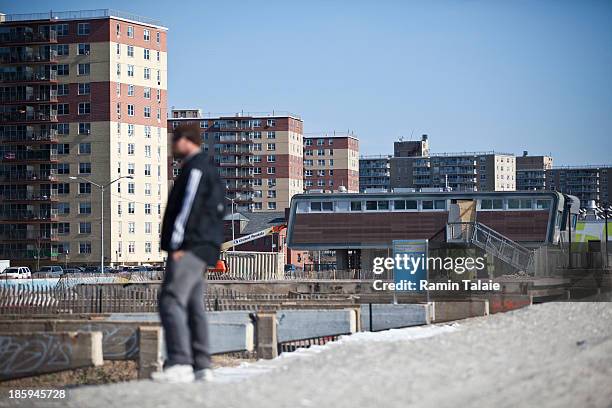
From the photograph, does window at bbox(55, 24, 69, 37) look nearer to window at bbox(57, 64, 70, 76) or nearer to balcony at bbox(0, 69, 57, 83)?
window at bbox(57, 64, 70, 76)

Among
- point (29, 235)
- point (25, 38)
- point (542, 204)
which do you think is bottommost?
point (29, 235)

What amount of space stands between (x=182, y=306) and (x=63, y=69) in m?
99.7

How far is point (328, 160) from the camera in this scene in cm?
19225

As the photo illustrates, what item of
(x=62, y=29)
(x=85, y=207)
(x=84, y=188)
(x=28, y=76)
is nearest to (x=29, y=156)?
(x=84, y=188)

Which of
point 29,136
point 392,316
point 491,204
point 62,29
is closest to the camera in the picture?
point 392,316

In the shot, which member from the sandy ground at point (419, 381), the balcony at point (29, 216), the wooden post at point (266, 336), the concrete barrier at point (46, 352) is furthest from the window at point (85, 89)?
the sandy ground at point (419, 381)

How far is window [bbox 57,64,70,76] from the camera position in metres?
106

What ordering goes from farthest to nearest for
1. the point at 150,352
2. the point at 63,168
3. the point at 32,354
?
the point at 63,168 < the point at 32,354 < the point at 150,352

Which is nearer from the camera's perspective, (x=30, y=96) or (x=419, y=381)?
(x=419, y=381)

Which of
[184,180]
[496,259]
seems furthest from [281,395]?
[496,259]

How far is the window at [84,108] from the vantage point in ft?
344

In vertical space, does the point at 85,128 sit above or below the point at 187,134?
above

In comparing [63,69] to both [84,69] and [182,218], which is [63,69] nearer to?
[84,69]

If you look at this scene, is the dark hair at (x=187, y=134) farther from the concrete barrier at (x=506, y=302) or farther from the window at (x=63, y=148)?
the window at (x=63, y=148)
